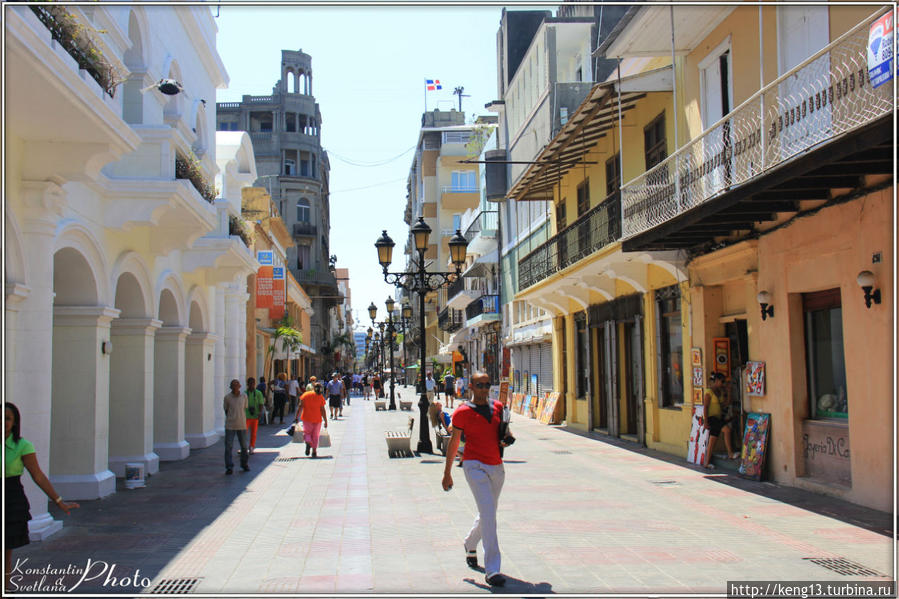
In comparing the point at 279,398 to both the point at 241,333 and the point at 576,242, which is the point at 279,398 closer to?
the point at 241,333

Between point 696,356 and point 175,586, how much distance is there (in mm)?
10881

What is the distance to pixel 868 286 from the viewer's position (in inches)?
379

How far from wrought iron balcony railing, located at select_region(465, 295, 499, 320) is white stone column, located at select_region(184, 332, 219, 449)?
64.0ft

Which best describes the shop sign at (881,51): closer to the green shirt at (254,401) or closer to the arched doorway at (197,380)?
the green shirt at (254,401)

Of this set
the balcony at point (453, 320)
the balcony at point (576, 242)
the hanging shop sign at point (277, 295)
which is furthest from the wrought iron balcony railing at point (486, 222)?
the balcony at point (453, 320)

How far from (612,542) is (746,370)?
6.31 metres

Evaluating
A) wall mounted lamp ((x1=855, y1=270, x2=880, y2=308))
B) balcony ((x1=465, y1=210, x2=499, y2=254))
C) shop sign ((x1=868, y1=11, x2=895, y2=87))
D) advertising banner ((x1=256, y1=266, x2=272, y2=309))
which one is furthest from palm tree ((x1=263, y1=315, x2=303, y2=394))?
shop sign ((x1=868, y1=11, x2=895, y2=87))

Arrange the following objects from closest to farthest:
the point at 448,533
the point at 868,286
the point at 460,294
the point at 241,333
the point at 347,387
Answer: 1. the point at 448,533
2. the point at 868,286
3. the point at 241,333
4. the point at 460,294
5. the point at 347,387

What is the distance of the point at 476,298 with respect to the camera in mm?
42625

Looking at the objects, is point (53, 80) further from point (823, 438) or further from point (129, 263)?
point (823, 438)

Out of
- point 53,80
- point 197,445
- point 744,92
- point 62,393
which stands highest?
point 744,92

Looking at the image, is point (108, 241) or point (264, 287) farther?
A: point (264, 287)

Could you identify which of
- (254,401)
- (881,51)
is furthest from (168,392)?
(881,51)

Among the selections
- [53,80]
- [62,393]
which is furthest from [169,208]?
[53,80]
